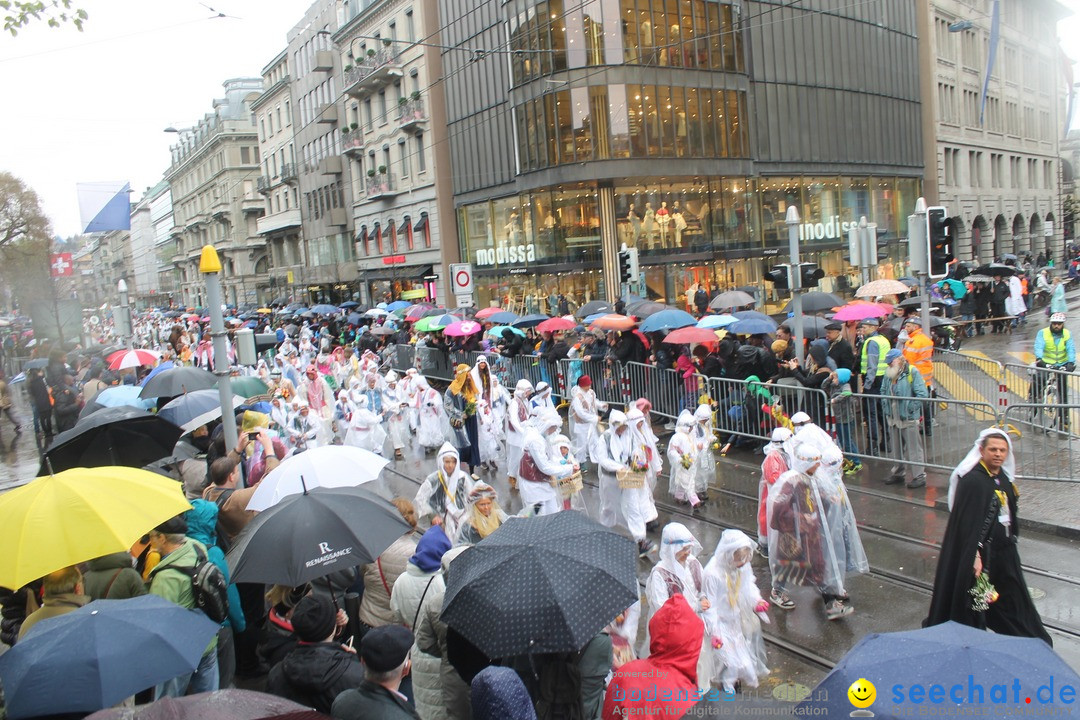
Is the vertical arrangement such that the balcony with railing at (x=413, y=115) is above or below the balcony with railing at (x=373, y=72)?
below

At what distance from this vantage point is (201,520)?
6.57 meters

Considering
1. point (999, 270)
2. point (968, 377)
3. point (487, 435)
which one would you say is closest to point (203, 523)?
point (487, 435)

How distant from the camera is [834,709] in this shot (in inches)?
125

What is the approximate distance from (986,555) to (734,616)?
1.75 meters

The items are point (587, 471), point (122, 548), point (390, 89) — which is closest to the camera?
point (122, 548)

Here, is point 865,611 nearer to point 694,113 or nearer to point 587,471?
point 587,471

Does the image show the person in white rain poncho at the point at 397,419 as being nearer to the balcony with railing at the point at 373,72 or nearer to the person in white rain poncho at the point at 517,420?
the person in white rain poncho at the point at 517,420

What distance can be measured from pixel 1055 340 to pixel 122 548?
13.2 m

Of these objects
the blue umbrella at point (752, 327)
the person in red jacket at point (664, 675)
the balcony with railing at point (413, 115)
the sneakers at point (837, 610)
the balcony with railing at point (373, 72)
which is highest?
the balcony with railing at point (373, 72)

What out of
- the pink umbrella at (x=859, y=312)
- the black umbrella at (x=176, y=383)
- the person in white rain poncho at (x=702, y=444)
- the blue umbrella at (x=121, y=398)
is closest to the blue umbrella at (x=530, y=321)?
the pink umbrella at (x=859, y=312)

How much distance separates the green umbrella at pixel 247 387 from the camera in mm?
13609

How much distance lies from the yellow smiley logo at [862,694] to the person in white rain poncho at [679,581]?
118 inches

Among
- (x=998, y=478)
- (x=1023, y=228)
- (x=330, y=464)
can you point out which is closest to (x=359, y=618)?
(x=330, y=464)

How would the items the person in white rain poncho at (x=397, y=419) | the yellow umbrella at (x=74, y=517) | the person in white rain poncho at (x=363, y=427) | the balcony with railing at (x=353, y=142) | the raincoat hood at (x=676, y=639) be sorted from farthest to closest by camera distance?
the balcony with railing at (x=353, y=142) → the person in white rain poncho at (x=397, y=419) → the person in white rain poncho at (x=363, y=427) → the yellow umbrella at (x=74, y=517) → the raincoat hood at (x=676, y=639)
